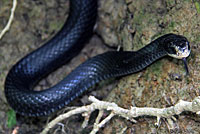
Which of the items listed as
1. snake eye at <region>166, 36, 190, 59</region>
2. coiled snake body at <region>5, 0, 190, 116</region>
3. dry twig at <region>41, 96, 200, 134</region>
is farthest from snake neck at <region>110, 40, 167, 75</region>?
dry twig at <region>41, 96, 200, 134</region>

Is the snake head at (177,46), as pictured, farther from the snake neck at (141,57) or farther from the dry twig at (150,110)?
the dry twig at (150,110)

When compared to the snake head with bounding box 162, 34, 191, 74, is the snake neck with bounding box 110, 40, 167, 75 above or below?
below

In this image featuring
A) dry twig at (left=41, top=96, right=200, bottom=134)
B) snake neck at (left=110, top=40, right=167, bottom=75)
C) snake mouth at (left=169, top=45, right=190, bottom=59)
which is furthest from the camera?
snake neck at (left=110, top=40, right=167, bottom=75)

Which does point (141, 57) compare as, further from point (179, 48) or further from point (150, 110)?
point (150, 110)

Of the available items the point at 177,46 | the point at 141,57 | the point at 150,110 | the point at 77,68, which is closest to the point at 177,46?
the point at 177,46

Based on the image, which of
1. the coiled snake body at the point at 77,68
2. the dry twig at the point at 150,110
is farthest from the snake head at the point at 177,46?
the dry twig at the point at 150,110

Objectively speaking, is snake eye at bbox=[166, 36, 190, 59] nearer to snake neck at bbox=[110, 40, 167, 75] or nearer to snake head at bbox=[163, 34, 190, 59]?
snake head at bbox=[163, 34, 190, 59]

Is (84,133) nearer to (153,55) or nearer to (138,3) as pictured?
(153,55)
